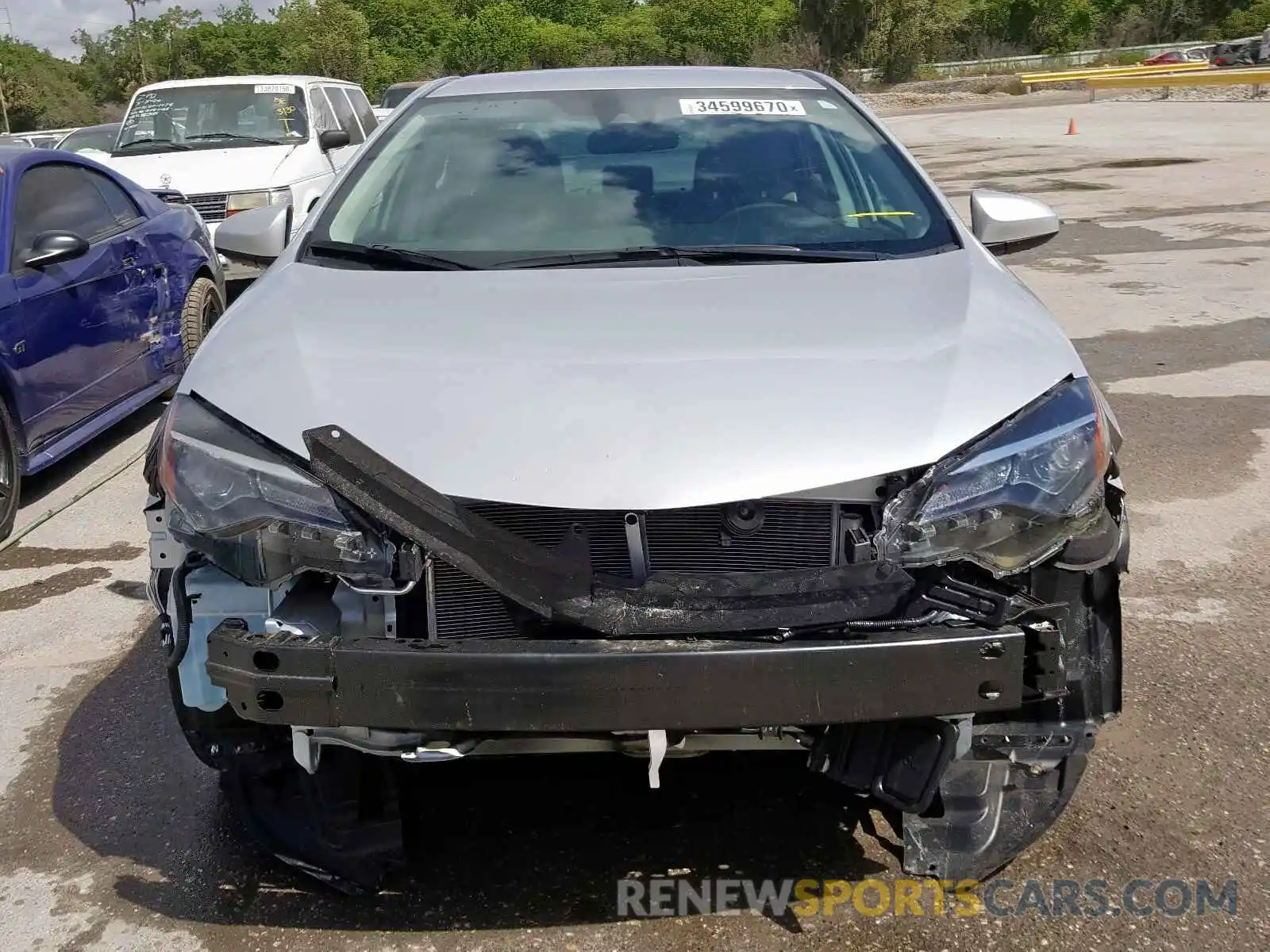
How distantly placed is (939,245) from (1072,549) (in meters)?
1.22

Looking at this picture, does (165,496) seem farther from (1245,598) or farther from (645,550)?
(1245,598)

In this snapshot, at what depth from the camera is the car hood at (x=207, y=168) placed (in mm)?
10281

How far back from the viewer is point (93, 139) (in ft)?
53.9

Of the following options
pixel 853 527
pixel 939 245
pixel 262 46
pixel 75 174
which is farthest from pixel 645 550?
pixel 262 46

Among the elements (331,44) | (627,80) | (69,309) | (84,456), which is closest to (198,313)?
(84,456)

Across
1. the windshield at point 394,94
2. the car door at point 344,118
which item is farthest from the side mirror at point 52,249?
the windshield at point 394,94

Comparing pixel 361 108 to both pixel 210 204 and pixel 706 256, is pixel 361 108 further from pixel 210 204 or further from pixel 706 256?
pixel 706 256

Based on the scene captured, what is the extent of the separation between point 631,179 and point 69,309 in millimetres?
3391

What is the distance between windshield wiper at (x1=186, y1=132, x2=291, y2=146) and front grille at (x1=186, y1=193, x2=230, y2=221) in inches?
43.7

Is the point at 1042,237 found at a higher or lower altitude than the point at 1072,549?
higher

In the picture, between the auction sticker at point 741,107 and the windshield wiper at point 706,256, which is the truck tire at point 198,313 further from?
the windshield wiper at point 706,256

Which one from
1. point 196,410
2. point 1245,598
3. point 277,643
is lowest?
point 1245,598

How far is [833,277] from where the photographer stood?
10.3ft

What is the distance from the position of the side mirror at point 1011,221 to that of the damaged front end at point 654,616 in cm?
146
